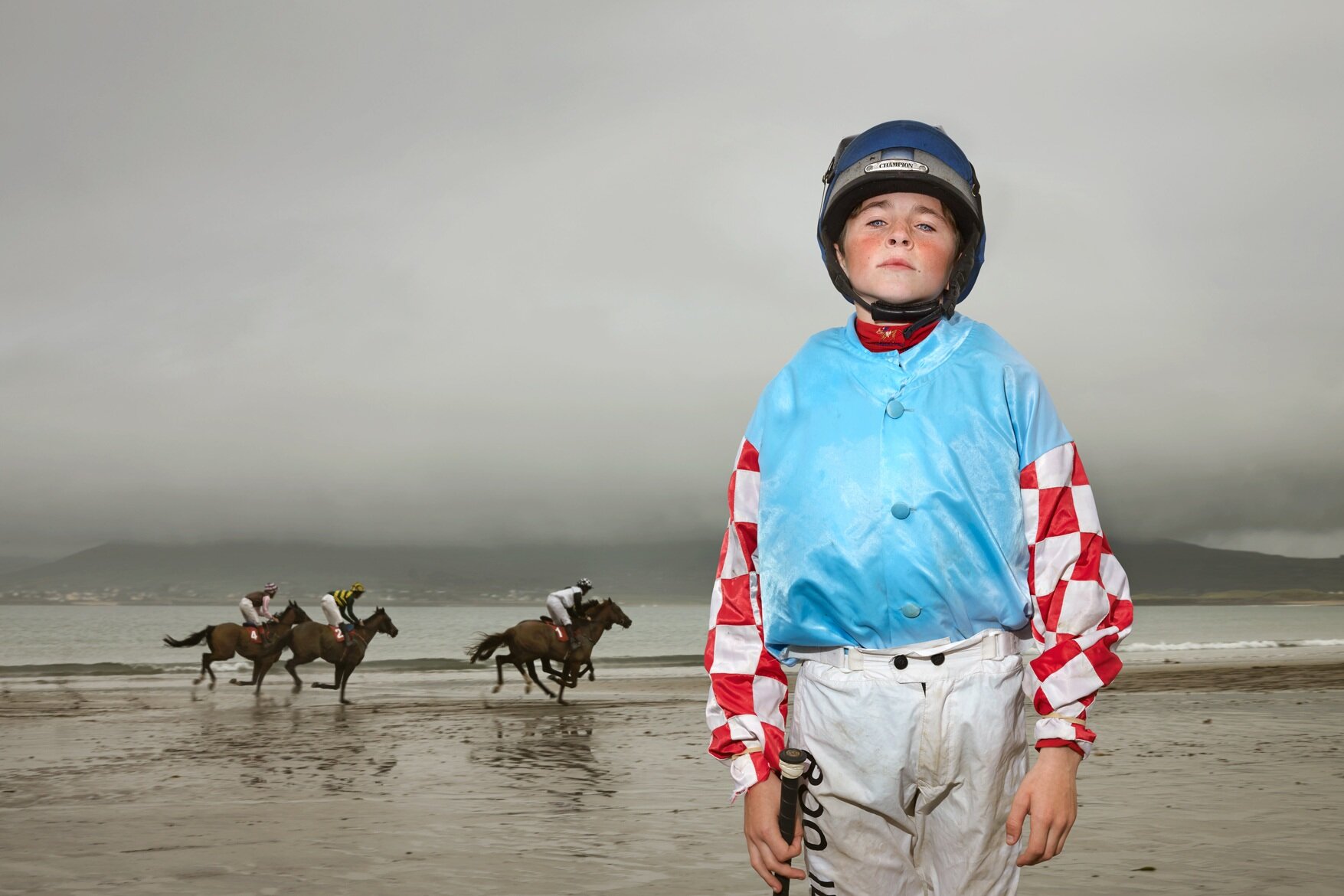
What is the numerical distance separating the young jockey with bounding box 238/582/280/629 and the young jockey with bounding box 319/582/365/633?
1.31 m

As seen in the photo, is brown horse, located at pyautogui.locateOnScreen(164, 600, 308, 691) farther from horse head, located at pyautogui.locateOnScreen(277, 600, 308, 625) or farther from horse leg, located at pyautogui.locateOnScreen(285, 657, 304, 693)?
horse leg, located at pyautogui.locateOnScreen(285, 657, 304, 693)

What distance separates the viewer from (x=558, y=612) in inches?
734

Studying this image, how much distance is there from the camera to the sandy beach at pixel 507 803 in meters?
Answer: 5.64

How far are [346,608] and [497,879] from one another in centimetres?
1498

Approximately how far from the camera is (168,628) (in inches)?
2965

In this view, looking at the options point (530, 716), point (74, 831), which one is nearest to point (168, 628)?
point (530, 716)

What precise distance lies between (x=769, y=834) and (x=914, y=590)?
1.60 feet

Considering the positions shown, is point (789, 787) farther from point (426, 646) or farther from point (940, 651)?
point (426, 646)

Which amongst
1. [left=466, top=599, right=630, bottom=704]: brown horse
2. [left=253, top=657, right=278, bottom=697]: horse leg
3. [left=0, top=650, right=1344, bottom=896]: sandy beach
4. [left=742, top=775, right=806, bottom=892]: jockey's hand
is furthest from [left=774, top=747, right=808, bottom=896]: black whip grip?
[left=253, top=657, right=278, bottom=697]: horse leg

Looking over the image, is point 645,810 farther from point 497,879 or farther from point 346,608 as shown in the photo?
point 346,608

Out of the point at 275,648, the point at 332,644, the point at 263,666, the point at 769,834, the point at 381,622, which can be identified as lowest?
the point at 263,666

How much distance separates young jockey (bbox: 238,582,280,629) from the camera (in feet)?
68.5

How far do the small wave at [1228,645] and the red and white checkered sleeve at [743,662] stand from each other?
129ft

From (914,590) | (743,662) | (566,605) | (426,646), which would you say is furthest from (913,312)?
(426,646)
